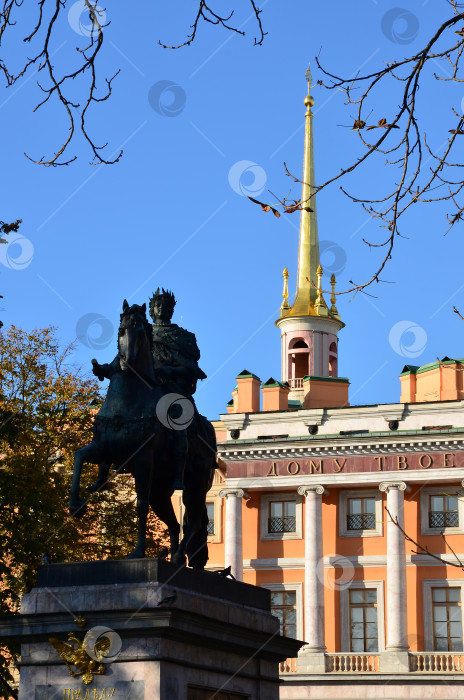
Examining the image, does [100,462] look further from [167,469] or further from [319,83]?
[319,83]

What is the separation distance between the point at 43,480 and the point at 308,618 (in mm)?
22498

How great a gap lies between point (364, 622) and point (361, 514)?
14.5 ft

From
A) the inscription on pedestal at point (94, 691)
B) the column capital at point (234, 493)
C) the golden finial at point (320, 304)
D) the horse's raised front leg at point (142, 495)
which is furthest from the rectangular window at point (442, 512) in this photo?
the inscription on pedestal at point (94, 691)

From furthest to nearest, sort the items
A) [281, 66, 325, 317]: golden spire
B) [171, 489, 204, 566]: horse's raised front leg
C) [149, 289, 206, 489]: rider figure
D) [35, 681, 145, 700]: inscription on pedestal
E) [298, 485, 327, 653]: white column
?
[281, 66, 325, 317]: golden spire, [298, 485, 327, 653]: white column, [171, 489, 204, 566]: horse's raised front leg, [149, 289, 206, 489]: rider figure, [35, 681, 145, 700]: inscription on pedestal

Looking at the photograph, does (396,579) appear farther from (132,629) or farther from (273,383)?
(132,629)

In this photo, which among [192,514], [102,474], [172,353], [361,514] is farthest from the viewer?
[361,514]

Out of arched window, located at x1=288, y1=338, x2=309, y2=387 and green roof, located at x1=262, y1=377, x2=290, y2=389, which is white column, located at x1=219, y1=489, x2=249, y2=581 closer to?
green roof, located at x1=262, y1=377, x2=290, y2=389

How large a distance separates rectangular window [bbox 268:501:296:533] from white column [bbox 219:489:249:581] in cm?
130

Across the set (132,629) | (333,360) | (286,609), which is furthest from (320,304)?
(132,629)

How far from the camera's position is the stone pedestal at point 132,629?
13.5 metres

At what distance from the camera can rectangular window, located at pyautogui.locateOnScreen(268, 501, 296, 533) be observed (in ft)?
190

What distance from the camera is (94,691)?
534 inches

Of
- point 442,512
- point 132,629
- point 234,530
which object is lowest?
point 132,629

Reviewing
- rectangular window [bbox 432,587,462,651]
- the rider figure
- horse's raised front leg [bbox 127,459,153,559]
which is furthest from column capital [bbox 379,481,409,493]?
horse's raised front leg [bbox 127,459,153,559]
